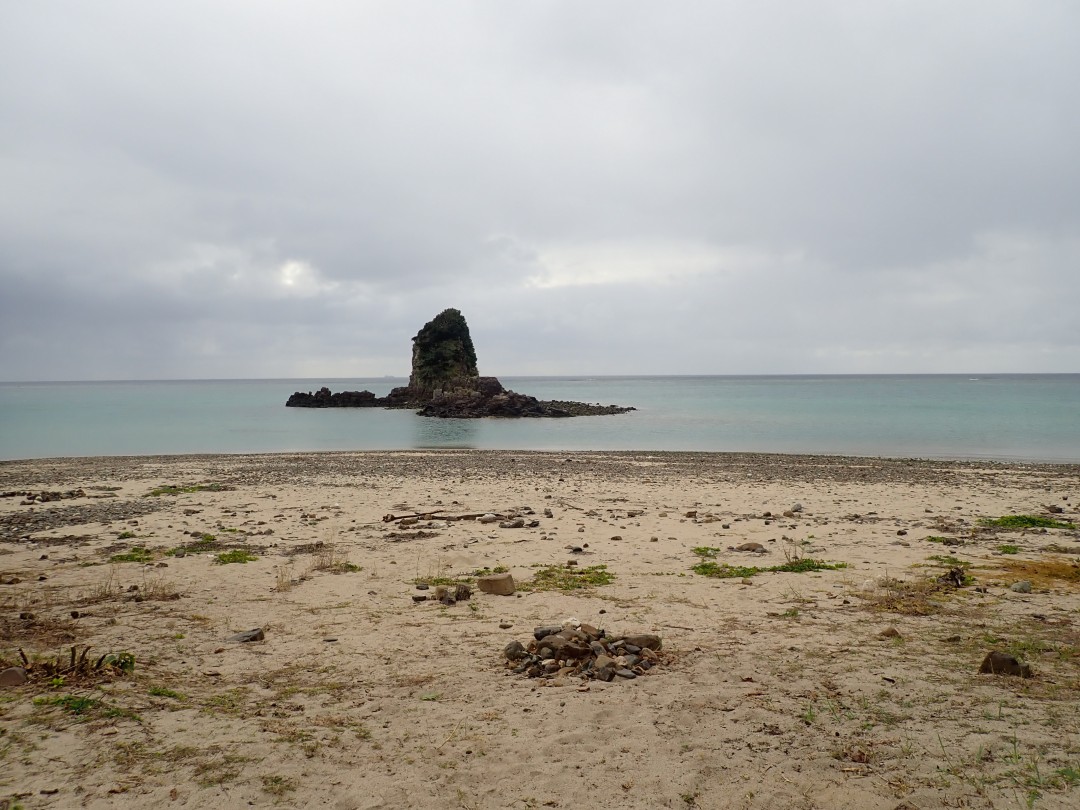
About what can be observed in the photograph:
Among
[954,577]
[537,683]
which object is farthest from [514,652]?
[954,577]

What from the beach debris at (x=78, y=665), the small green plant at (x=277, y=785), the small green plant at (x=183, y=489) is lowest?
the small green plant at (x=277, y=785)

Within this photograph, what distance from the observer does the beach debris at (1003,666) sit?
6480 mm

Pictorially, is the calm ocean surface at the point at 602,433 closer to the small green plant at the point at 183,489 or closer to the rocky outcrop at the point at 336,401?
the small green plant at the point at 183,489

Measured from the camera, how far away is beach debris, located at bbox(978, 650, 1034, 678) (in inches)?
255

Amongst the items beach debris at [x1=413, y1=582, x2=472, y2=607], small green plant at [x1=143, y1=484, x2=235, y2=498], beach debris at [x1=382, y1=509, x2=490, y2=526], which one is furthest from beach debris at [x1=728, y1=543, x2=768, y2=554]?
small green plant at [x1=143, y1=484, x2=235, y2=498]

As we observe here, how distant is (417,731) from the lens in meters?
5.80

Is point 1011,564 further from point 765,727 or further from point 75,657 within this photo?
point 75,657

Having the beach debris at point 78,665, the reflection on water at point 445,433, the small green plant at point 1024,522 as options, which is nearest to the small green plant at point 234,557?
the beach debris at point 78,665

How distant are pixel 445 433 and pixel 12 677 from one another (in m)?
52.3

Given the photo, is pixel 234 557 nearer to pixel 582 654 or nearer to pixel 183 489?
pixel 582 654

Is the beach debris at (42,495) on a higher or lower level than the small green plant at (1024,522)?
lower

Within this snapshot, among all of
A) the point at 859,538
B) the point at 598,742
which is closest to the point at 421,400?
the point at 859,538

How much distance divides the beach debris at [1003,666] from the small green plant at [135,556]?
12.8 metres

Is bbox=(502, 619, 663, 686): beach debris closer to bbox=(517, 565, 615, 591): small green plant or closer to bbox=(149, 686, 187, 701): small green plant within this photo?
bbox=(517, 565, 615, 591): small green plant
